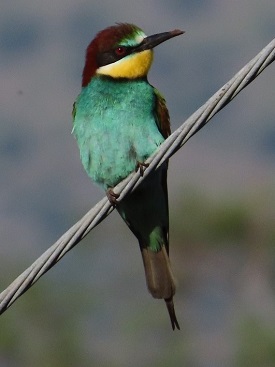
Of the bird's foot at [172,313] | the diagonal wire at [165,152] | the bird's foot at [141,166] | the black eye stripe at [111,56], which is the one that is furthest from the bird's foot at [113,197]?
the black eye stripe at [111,56]

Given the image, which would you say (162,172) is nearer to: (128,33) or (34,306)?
(128,33)

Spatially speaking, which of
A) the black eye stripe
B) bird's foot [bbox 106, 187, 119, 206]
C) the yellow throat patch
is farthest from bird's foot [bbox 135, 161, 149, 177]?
the black eye stripe

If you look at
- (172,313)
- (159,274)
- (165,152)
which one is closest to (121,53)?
(159,274)

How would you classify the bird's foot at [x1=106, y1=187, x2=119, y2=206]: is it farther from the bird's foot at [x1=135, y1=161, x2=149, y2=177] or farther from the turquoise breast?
the turquoise breast

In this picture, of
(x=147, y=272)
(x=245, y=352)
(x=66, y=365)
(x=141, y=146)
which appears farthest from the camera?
(x=66, y=365)

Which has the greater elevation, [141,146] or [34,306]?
[141,146]

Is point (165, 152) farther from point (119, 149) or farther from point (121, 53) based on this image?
point (121, 53)

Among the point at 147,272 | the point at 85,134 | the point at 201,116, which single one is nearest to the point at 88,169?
the point at 85,134

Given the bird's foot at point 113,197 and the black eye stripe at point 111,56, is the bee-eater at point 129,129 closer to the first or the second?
the black eye stripe at point 111,56
